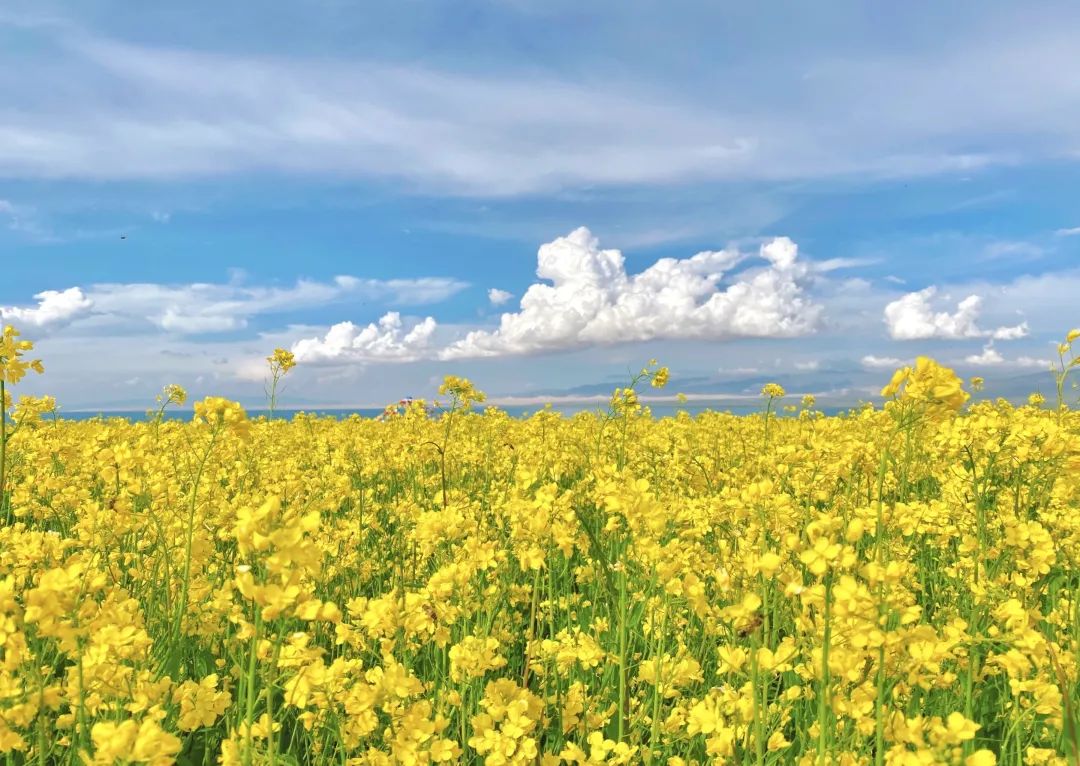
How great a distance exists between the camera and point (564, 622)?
14.0 ft

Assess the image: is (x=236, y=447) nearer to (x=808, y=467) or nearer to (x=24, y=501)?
(x=24, y=501)

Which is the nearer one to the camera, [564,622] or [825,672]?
[825,672]

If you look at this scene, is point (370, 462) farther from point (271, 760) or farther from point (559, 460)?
point (271, 760)

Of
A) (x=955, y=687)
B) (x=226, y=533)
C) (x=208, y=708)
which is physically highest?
(x=226, y=533)

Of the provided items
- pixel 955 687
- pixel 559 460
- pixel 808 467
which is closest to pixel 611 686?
pixel 955 687

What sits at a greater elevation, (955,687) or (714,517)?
(714,517)

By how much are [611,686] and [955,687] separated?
61.4 inches

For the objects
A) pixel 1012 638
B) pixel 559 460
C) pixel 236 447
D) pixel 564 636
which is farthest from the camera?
pixel 236 447

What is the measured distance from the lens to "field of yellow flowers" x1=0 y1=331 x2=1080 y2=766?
201 cm

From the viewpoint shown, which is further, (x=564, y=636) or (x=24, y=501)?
(x=24, y=501)

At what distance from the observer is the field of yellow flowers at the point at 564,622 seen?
201 centimetres

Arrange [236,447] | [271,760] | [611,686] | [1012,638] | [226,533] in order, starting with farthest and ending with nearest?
[236,447] < [226,533] < [611,686] < [1012,638] < [271,760]

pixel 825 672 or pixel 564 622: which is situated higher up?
pixel 825 672

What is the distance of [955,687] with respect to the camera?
3.32 meters
